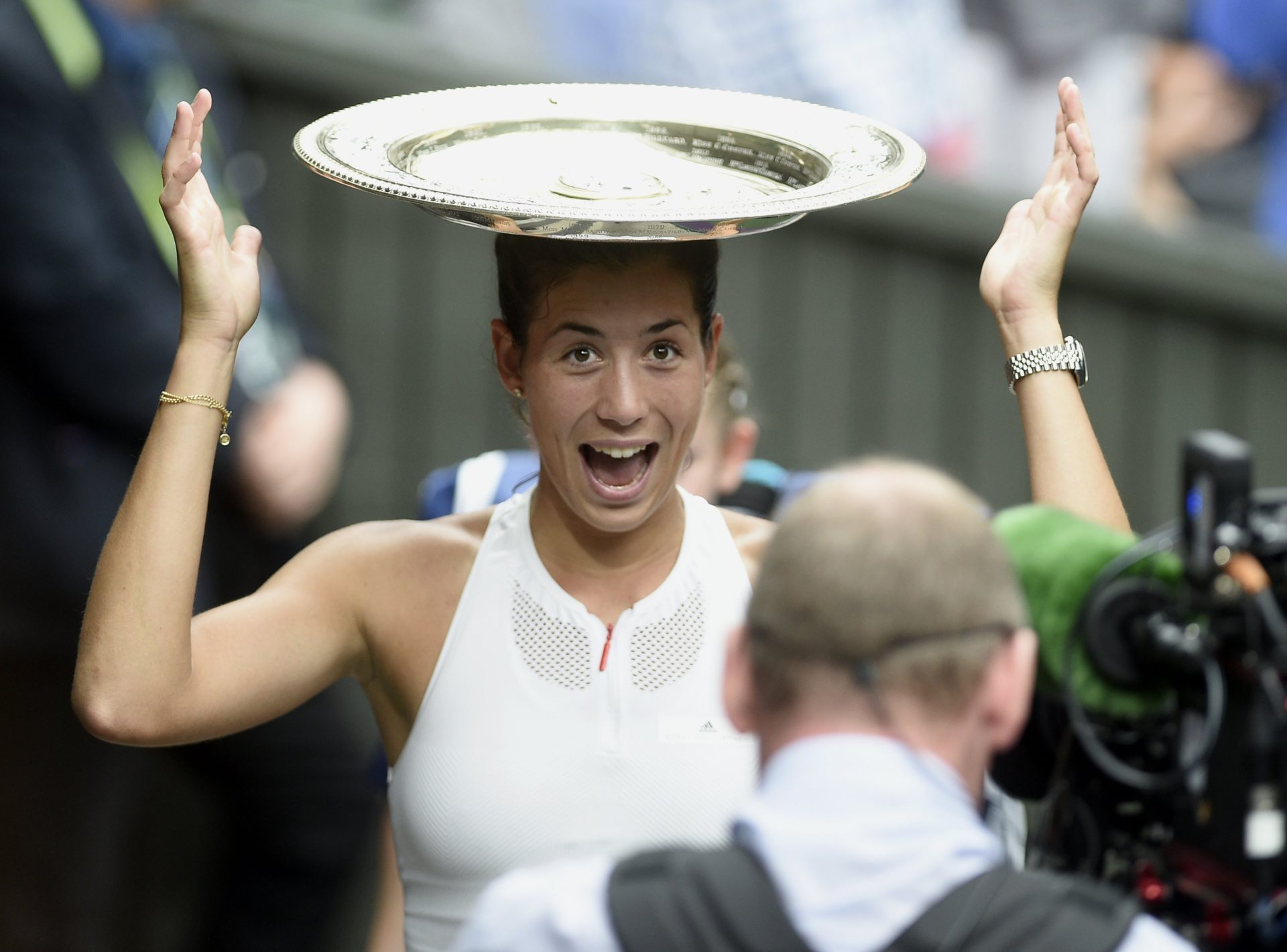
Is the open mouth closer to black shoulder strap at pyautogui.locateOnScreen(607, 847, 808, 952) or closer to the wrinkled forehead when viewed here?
the wrinkled forehead

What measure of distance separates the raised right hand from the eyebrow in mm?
353

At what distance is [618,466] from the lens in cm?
220

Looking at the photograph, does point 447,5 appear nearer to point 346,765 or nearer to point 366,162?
point 346,765

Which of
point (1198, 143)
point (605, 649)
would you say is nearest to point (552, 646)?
point (605, 649)

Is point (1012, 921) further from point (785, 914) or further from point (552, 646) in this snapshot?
point (552, 646)

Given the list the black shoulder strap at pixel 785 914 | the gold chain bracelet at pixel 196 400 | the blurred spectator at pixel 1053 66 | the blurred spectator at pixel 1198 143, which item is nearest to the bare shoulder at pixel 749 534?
the gold chain bracelet at pixel 196 400

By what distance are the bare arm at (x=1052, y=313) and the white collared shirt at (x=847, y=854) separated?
0.74 metres

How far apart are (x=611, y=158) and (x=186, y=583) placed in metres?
0.72

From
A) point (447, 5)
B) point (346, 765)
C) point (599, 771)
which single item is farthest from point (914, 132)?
point (599, 771)

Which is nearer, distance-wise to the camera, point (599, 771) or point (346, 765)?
point (599, 771)

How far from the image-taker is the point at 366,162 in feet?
6.66

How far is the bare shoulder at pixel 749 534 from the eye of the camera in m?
2.29

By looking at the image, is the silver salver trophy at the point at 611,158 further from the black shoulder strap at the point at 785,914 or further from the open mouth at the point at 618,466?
the black shoulder strap at the point at 785,914

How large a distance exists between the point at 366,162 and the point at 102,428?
1.47 meters
